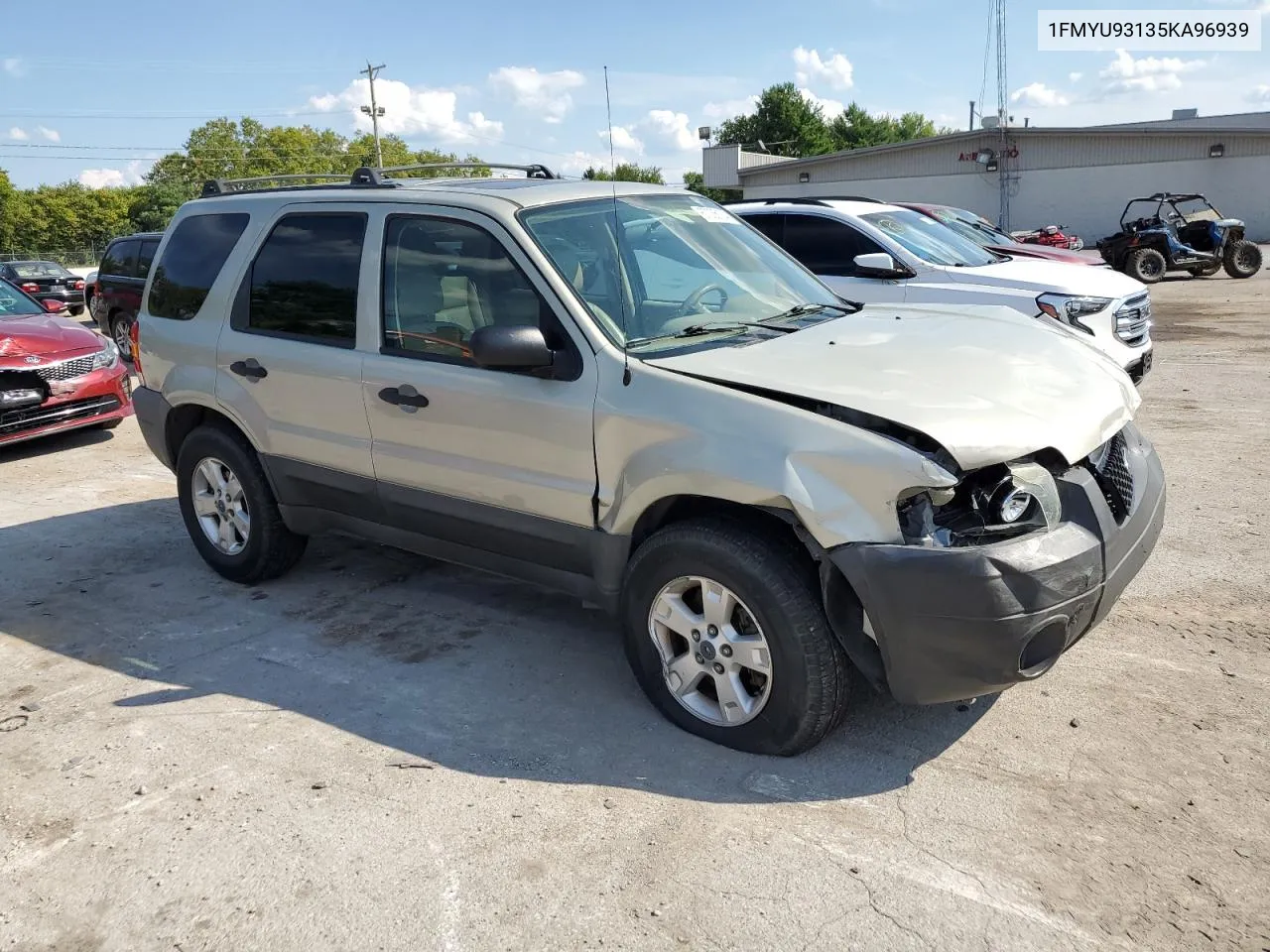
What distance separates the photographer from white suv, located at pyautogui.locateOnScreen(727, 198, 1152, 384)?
8.52m

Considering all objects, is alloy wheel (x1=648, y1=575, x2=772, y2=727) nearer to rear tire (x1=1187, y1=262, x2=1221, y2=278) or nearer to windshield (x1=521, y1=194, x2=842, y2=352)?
windshield (x1=521, y1=194, x2=842, y2=352)

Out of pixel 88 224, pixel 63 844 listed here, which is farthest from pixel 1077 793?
pixel 88 224

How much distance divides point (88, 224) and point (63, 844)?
263 ft

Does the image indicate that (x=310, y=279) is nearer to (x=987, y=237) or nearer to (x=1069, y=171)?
(x=987, y=237)

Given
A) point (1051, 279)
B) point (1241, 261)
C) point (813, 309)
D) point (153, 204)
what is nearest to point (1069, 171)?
point (1241, 261)

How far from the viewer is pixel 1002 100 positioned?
4025 cm

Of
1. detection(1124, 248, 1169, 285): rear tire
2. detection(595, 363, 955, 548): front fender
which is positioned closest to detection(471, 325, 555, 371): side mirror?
detection(595, 363, 955, 548): front fender

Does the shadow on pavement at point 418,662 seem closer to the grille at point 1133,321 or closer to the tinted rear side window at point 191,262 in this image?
the tinted rear side window at point 191,262

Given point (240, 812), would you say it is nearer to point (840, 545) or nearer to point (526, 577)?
point (526, 577)

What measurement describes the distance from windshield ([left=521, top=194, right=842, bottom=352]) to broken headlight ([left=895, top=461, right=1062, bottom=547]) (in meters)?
1.19

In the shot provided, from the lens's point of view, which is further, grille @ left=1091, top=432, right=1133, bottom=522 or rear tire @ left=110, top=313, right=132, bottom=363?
rear tire @ left=110, top=313, right=132, bottom=363

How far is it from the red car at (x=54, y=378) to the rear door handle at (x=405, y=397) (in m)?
5.61

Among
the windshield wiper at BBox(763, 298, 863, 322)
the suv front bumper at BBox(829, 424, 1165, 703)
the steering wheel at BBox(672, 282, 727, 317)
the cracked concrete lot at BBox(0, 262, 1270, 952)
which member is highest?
the steering wheel at BBox(672, 282, 727, 317)

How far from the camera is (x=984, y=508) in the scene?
327 centimetres
